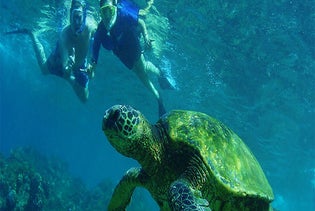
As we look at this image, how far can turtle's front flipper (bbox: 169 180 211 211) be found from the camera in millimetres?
3121

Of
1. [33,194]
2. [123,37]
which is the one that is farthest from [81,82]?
[33,194]

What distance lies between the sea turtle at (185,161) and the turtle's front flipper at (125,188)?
0.01 m

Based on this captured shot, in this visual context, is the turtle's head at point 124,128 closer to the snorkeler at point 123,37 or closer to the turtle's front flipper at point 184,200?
the turtle's front flipper at point 184,200

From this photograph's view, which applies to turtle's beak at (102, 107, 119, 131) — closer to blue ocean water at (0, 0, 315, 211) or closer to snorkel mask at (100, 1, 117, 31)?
snorkel mask at (100, 1, 117, 31)

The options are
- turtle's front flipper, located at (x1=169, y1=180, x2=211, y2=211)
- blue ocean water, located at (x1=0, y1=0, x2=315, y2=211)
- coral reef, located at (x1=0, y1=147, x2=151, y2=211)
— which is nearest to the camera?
turtle's front flipper, located at (x1=169, y1=180, x2=211, y2=211)

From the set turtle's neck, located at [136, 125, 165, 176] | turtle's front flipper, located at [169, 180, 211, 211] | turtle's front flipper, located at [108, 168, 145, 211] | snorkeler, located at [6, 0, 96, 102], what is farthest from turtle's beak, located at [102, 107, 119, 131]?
snorkeler, located at [6, 0, 96, 102]

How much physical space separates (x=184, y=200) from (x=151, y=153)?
90 centimetres

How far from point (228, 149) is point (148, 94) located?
887 inches

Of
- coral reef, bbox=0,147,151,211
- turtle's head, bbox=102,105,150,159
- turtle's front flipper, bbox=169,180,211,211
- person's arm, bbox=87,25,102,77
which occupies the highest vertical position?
turtle's front flipper, bbox=169,180,211,211

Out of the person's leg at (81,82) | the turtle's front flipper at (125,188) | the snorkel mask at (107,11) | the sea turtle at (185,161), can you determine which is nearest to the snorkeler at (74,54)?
the person's leg at (81,82)

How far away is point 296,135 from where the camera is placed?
22141 mm

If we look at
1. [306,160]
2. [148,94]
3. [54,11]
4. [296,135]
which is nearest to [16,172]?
[54,11]

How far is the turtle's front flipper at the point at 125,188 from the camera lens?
443cm

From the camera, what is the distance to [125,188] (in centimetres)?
469
